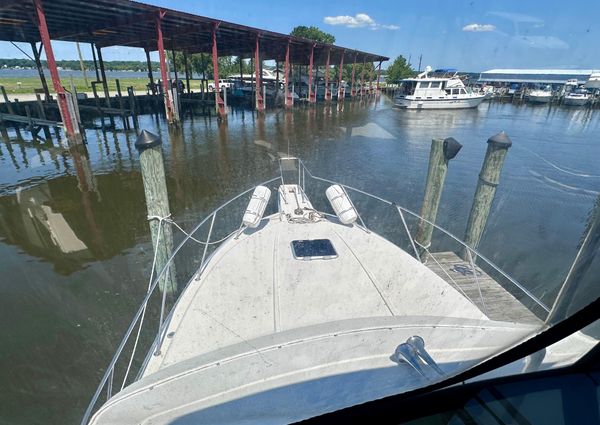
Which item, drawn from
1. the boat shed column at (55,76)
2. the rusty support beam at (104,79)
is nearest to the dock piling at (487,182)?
the boat shed column at (55,76)

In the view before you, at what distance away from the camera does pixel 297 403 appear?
1.26m

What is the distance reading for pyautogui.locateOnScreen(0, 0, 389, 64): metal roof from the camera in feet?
45.6

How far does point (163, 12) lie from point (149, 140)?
15.4 m

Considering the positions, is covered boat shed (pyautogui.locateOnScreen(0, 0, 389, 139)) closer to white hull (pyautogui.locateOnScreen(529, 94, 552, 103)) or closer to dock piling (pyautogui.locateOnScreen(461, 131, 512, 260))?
dock piling (pyautogui.locateOnScreen(461, 131, 512, 260))

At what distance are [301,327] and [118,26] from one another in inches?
883

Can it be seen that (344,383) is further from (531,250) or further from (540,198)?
(540,198)

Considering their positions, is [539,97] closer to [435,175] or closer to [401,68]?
[435,175]

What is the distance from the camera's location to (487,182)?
5.29 m

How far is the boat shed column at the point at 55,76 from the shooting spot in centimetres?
1250

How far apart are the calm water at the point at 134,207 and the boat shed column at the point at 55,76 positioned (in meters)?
1.19

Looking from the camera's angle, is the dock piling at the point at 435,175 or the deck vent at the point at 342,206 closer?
the deck vent at the point at 342,206

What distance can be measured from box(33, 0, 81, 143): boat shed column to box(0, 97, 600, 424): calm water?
1186mm

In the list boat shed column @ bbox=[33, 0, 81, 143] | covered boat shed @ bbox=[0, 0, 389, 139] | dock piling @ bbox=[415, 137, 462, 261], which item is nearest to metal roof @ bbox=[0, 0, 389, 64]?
covered boat shed @ bbox=[0, 0, 389, 139]

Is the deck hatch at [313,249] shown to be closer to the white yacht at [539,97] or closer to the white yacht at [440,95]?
the white yacht at [440,95]
